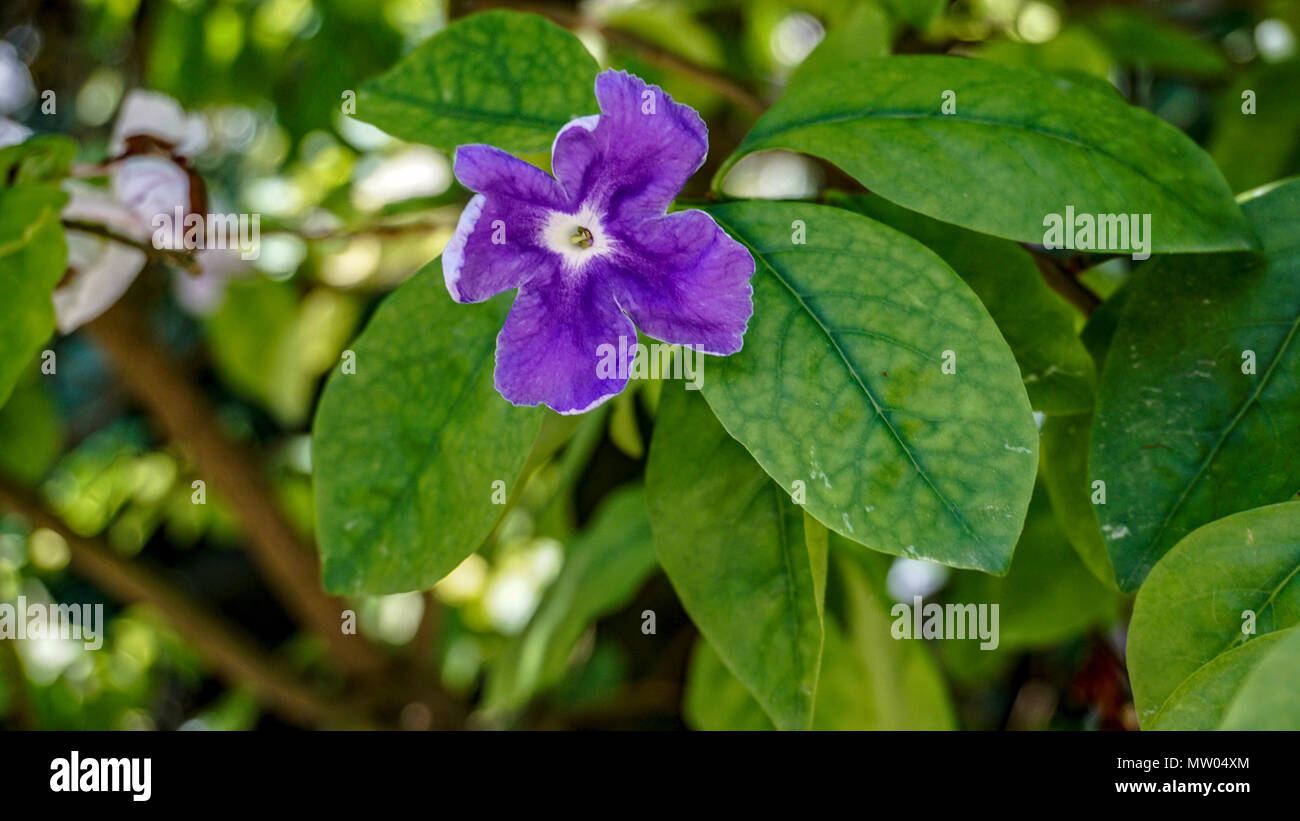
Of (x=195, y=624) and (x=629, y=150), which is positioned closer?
(x=629, y=150)

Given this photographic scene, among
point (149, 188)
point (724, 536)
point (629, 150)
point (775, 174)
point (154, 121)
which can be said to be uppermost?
point (775, 174)

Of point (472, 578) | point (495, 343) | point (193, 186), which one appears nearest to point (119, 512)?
point (472, 578)

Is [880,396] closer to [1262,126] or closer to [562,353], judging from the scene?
[562,353]

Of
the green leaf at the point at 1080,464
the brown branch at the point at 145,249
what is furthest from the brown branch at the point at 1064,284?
the brown branch at the point at 145,249

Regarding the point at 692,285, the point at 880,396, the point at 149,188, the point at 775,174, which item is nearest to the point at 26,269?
the point at 149,188

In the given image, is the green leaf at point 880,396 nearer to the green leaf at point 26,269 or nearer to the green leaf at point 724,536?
the green leaf at point 724,536

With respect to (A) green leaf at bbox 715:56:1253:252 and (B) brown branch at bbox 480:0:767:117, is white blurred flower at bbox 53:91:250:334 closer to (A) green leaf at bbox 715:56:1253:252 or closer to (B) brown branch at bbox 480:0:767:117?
(B) brown branch at bbox 480:0:767:117
